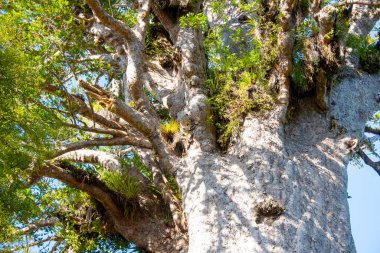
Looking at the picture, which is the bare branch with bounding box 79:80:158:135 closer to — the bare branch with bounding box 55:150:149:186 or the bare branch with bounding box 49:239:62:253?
the bare branch with bounding box 55:150:149:186

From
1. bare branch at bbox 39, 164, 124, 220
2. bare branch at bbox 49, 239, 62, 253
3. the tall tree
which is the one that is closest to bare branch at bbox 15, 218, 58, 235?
the tall tree

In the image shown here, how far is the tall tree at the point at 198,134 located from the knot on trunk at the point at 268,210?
1 centimetres

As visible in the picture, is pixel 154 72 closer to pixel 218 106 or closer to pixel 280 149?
pixel 218 106

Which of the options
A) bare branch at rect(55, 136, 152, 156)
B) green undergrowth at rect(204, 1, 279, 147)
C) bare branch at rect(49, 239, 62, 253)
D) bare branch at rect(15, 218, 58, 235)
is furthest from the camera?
bare branch at rect(49, 239, 62, 253)

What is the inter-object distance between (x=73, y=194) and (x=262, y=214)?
106 inches

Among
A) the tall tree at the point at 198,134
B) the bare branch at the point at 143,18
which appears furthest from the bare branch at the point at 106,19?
the bare branch at the point at 143,18

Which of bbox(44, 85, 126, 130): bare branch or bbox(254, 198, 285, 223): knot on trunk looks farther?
bbox(44, 85, 126, 130): bare branch

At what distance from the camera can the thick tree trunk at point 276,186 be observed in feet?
11.7

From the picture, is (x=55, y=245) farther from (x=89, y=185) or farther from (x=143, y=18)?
(x=143, y=18)

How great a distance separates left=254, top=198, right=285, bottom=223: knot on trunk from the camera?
3662mm

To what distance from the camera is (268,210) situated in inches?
144

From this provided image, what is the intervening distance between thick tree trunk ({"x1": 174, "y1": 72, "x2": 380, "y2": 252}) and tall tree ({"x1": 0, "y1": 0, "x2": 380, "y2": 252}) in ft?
0.04

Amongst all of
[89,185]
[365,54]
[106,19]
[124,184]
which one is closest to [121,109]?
[124,184]

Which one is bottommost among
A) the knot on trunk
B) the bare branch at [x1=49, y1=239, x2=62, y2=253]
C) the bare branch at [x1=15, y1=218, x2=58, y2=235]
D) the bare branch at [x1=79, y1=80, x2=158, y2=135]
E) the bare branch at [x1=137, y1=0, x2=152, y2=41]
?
the knot on trunk
